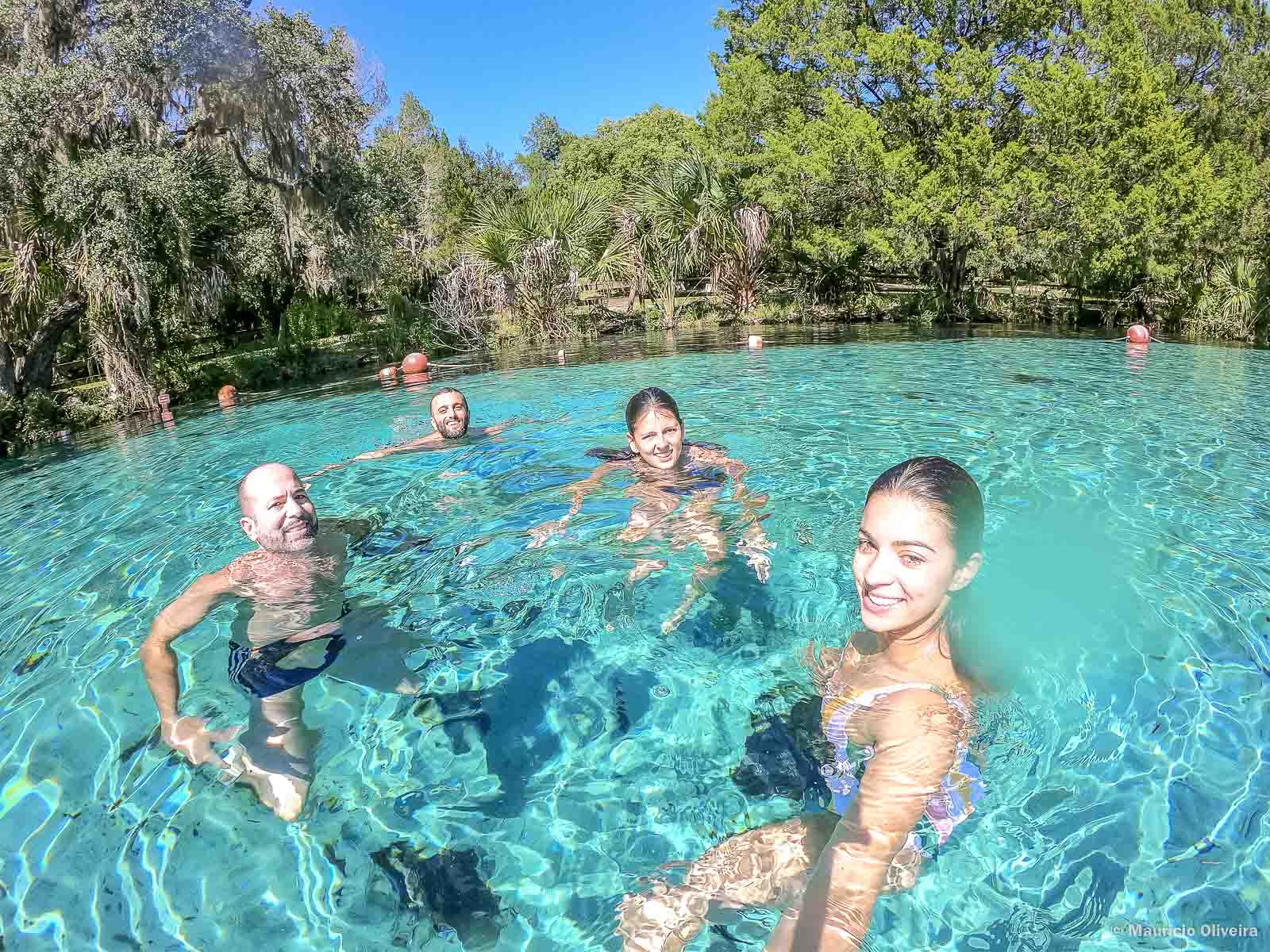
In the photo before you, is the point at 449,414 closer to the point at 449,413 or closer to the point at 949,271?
the point at 449,413

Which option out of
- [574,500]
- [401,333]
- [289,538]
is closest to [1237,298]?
[574,500]

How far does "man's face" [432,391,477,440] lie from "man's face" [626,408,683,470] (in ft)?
10.3

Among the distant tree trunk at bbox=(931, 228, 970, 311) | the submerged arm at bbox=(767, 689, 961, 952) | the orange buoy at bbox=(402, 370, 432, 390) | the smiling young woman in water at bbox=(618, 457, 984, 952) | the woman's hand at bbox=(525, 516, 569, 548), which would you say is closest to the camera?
the submerged arm at bbox=(767, 689, 961, 952)

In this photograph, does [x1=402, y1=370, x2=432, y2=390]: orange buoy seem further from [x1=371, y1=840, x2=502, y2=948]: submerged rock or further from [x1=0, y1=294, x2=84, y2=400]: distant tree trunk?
[x1=371, y1=840, x2=502, y2=948]: submerged rock

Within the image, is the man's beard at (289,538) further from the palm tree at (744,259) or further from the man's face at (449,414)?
the palm tree at (744,259)

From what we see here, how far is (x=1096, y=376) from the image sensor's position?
1120cm

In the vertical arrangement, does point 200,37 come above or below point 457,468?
above

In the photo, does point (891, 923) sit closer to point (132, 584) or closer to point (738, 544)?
point (738, 544)

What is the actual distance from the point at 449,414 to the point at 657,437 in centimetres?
343

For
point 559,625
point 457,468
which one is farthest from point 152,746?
point 457,468

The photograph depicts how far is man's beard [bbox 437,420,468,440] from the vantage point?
7.80 m

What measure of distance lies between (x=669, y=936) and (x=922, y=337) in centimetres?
1811

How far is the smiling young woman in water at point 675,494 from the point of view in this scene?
4750 mm

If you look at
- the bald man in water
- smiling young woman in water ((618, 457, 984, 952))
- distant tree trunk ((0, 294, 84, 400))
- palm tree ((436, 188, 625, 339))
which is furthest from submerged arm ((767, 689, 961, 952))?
palm tree ((436, 188, 625, 339))
